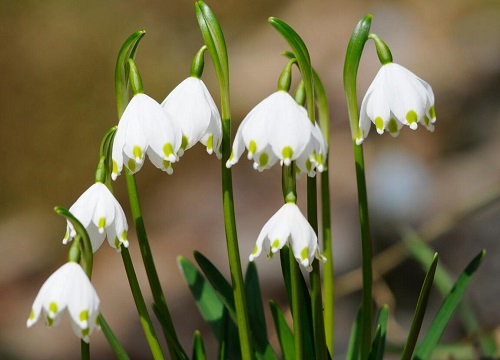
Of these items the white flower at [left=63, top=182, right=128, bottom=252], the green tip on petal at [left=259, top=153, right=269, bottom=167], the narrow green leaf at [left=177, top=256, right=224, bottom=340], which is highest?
the green tip on petal at [left=259, top=153, right=269, bottom=167]

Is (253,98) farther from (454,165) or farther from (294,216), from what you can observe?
(294,216)

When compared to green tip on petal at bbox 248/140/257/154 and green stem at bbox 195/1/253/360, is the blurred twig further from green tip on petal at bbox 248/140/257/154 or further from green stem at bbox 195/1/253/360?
green tip on petal at bbox 248/140/257/154

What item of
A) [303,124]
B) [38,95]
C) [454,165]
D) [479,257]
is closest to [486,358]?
[479,257]

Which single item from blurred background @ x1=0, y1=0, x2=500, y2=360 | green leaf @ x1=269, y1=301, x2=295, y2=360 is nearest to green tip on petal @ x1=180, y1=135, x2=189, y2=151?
green leaf @ x1=269, y1=301, x2=295, y2=360

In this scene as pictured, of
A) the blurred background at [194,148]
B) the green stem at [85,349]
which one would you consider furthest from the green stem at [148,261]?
the blurred background at [194,148]

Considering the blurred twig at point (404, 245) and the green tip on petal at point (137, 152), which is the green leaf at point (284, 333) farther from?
the blurred twig at point (404, 245)
